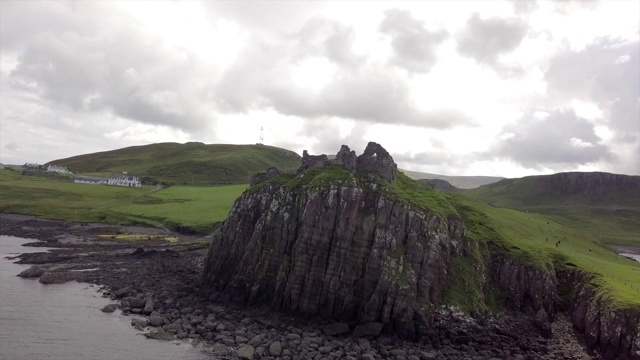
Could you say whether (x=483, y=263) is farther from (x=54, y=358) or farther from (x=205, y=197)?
(x=205, y=197)

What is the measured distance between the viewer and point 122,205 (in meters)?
172

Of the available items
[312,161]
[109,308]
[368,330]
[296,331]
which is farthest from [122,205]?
[368,330]

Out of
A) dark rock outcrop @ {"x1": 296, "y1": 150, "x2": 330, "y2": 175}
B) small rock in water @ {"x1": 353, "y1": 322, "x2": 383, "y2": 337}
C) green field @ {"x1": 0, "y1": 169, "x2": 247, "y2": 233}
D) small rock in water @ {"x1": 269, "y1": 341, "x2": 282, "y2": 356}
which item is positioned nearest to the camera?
small rock in water @ {"x1": 269, "y1": 341, "x2": 282, "y2": 356}

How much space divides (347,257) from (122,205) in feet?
442

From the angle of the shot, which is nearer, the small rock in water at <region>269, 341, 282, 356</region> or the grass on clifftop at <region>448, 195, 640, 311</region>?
the small rock in water at <region>269, 341, 282, 356</region>

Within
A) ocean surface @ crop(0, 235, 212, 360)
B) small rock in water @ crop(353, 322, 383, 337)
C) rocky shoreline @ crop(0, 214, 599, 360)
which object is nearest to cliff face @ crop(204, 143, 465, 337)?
small rock in water @ crop(353, 322, 383, 337)

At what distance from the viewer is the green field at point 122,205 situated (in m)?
143

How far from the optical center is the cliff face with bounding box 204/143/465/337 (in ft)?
180

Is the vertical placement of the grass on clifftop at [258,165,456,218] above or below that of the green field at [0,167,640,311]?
above

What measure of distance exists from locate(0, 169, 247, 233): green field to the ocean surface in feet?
202

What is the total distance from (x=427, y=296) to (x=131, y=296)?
40.2 m

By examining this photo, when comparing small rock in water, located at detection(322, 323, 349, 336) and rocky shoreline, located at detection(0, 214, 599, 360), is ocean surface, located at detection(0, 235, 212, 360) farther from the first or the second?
small rock in water, located at detection(322, 323, 349, 336)

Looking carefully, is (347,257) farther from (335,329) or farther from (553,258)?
(553,258)

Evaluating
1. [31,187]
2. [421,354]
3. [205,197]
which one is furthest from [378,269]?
[31,187]
